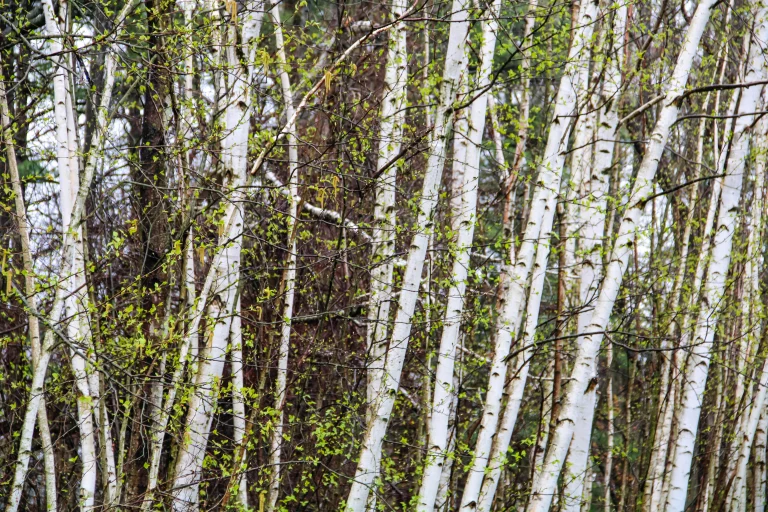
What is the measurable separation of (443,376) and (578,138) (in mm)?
2527

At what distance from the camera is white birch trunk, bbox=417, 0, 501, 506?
5.74m

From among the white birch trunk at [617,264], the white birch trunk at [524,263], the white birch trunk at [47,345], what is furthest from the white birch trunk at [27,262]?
the white birch trunk at [617,264]

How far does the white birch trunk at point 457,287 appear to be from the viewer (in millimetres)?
5742

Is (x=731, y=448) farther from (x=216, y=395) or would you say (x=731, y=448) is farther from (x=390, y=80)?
(x=216, y=395)

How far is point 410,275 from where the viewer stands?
5.44 m

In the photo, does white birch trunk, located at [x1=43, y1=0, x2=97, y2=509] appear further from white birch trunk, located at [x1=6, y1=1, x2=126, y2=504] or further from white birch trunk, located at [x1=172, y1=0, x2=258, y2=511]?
white birch trunk, located at [x1=172, y1=0, x2=258, y2=511]

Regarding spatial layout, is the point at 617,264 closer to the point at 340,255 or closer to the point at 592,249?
the point at 592,249

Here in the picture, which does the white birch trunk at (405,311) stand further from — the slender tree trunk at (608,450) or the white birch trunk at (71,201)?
the slender tree trunk at (608,450)

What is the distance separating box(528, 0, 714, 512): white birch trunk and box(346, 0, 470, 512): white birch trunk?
128 centimetres

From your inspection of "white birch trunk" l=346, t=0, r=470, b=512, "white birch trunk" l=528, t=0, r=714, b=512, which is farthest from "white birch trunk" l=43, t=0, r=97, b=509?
"white birch trunk" l=528, t=0, r=714, b=512

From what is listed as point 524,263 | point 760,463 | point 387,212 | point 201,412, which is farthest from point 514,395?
point 760,463

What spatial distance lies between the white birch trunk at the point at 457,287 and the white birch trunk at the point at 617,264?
32.4 inches

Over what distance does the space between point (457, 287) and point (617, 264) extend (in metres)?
1.18

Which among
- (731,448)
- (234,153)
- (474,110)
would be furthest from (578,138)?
(731,448)
